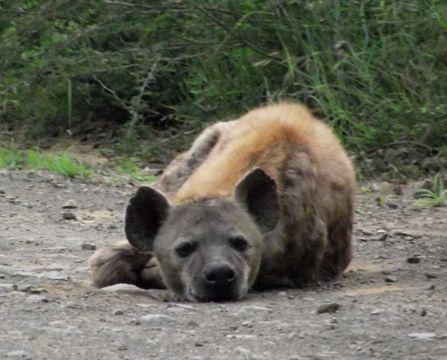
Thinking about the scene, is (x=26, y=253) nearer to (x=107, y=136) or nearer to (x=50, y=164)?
(x=50, y=164)

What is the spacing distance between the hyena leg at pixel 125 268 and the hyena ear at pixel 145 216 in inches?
8.1

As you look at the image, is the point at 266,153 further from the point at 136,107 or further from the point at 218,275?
the point at 136,107

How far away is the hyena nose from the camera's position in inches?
204

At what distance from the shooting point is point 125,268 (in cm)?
582

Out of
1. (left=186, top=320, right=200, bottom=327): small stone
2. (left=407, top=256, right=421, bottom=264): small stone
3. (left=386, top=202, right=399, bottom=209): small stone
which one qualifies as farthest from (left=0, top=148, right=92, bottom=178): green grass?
(left=186, top=320, right=200, bottom=327): small stone

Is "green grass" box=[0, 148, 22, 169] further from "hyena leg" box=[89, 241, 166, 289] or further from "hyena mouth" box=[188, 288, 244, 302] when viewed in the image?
"hyena mouth" box=[188, 288, 244, 302]

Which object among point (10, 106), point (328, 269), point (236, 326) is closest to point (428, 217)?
point (328, 269)

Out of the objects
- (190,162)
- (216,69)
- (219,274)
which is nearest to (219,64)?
(216,69)

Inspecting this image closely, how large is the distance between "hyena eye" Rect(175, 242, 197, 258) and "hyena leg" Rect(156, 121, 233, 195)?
2.81 feet

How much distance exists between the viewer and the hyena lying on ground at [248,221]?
17.5ft

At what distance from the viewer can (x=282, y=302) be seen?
5.27m

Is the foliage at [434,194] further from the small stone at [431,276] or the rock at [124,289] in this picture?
the rock at [124,289]

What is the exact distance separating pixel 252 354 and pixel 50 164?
5.85 m

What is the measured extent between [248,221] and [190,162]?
944 mm
